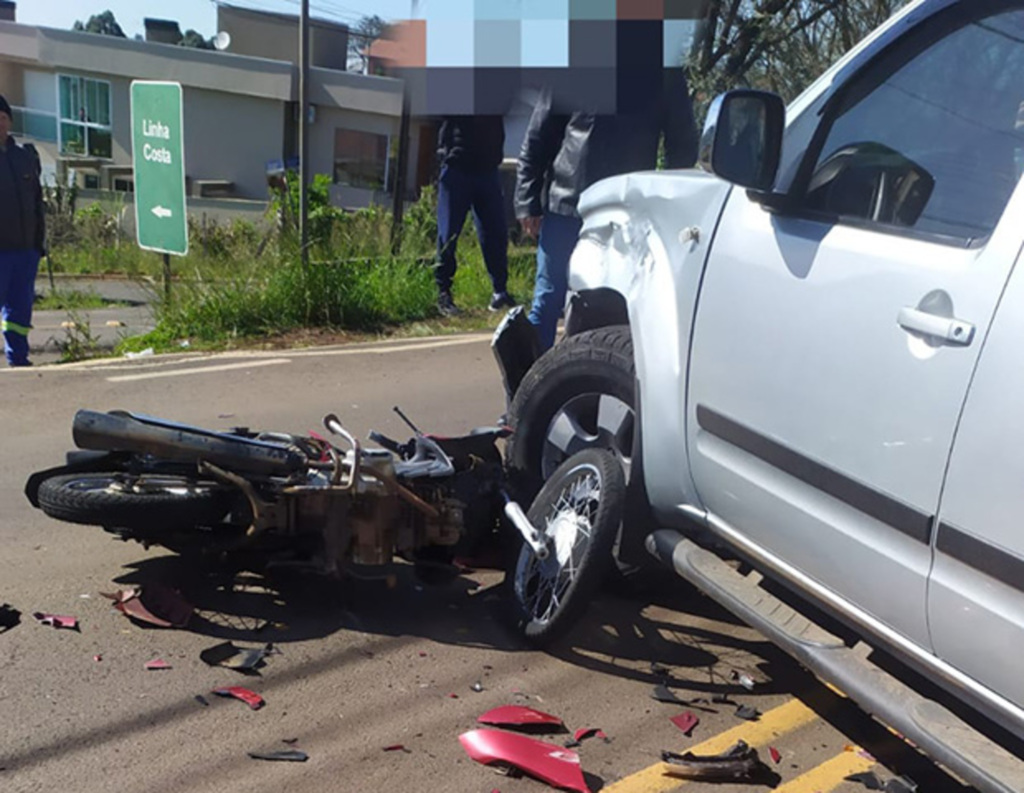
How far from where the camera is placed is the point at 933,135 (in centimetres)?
306

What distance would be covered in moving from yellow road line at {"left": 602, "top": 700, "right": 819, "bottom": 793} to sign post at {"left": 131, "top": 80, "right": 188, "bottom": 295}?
7154 mm

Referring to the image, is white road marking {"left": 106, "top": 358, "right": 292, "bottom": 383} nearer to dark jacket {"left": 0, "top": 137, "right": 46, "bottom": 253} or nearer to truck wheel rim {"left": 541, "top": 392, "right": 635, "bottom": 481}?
dark jacket {"left": 0, "top": 137, "right": 46, "bottom": 253}

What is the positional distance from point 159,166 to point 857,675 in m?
8.16

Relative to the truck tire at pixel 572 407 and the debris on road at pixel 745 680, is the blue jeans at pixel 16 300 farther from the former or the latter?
the debris on road at pixel 745 680

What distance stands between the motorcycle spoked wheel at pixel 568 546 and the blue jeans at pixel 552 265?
2.38m

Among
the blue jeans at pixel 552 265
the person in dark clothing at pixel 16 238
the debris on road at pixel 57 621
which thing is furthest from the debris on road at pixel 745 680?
the person in dark clothing at pixel 16 238

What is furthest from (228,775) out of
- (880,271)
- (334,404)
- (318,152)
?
(318,152)

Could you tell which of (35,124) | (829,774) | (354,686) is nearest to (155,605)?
(354,686)

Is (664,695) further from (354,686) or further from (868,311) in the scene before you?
(868,311)

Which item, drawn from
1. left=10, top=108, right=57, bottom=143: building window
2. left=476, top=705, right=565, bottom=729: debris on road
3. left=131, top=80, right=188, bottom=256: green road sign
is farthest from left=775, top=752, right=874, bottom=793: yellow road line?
left=10, top=108, right=57, bottom=143: building window

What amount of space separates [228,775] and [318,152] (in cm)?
3548

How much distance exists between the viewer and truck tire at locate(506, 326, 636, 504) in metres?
4.12

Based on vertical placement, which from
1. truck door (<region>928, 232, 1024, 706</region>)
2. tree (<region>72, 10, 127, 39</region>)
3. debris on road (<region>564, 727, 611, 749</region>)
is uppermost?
tree (<region>72, 10, 127, 39</region>)

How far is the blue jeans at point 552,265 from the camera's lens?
6188mm
